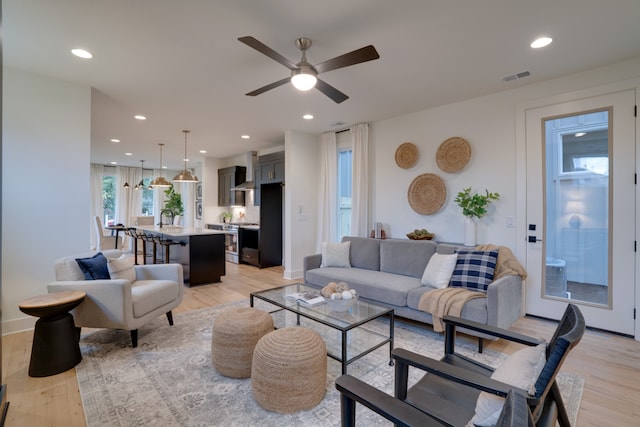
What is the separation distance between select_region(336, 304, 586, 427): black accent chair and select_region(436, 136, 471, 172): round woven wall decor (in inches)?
110

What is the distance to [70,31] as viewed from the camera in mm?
2779

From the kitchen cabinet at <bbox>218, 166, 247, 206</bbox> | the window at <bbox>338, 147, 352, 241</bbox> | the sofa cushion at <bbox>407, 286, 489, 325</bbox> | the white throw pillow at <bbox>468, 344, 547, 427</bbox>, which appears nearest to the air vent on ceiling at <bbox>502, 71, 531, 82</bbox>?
the sofa cushion at <bbox>407, 286, 489, 325</bbox>

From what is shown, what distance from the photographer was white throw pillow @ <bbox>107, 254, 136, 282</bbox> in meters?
3.26

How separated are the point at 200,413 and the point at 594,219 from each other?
4.18 metres

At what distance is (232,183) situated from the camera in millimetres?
8242

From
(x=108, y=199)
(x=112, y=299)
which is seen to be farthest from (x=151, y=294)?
(x=108, y=199)

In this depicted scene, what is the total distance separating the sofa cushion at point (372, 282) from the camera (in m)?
3.56

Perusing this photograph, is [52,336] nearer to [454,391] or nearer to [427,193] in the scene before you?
[454,391]

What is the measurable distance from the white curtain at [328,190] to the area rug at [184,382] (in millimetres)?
2702

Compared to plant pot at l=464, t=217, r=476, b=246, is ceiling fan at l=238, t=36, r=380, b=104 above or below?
above

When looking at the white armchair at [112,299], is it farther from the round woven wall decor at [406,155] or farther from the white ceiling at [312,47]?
the round woven wall decor at [406,155]

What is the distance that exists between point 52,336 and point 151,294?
0.78 metres

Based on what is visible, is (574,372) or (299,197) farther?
(299,197)

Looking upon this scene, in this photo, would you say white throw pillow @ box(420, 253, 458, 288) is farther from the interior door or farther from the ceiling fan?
the ceiling fan
